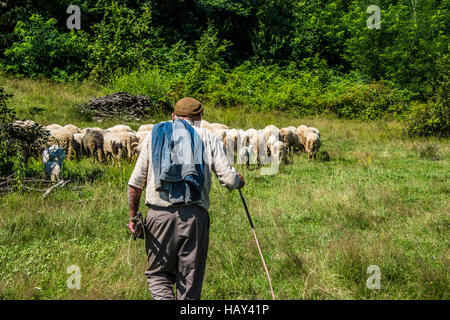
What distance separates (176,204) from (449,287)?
2.48 metres

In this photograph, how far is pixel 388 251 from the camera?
4484mm

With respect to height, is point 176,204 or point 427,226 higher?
point 176,204

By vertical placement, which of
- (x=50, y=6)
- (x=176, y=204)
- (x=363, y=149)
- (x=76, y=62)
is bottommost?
(x=363, y=149)

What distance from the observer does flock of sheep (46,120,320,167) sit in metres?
9.79

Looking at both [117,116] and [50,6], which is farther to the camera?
[50,6]

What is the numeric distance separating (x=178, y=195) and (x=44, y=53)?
20.4 m

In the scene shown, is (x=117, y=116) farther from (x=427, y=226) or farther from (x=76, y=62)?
(x=427, y=226)

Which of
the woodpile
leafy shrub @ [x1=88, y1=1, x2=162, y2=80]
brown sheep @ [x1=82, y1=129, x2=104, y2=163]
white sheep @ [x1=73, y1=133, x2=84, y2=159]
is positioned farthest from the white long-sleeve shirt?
leafy shrub @ [x1=88, y1=1, x2=162, y2=80]

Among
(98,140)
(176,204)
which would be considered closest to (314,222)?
(176,204)

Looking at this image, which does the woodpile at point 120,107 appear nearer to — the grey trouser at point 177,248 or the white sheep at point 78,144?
the white sheep at point 78,144

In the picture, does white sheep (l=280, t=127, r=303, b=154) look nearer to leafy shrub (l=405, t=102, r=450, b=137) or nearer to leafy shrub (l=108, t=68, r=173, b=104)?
leafy shrub (l=405, t=102, r=450, b=137)

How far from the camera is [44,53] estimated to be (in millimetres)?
20750

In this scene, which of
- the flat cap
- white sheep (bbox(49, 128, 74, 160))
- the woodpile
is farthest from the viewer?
the woodpile

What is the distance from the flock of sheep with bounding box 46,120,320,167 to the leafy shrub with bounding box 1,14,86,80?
11.3m
